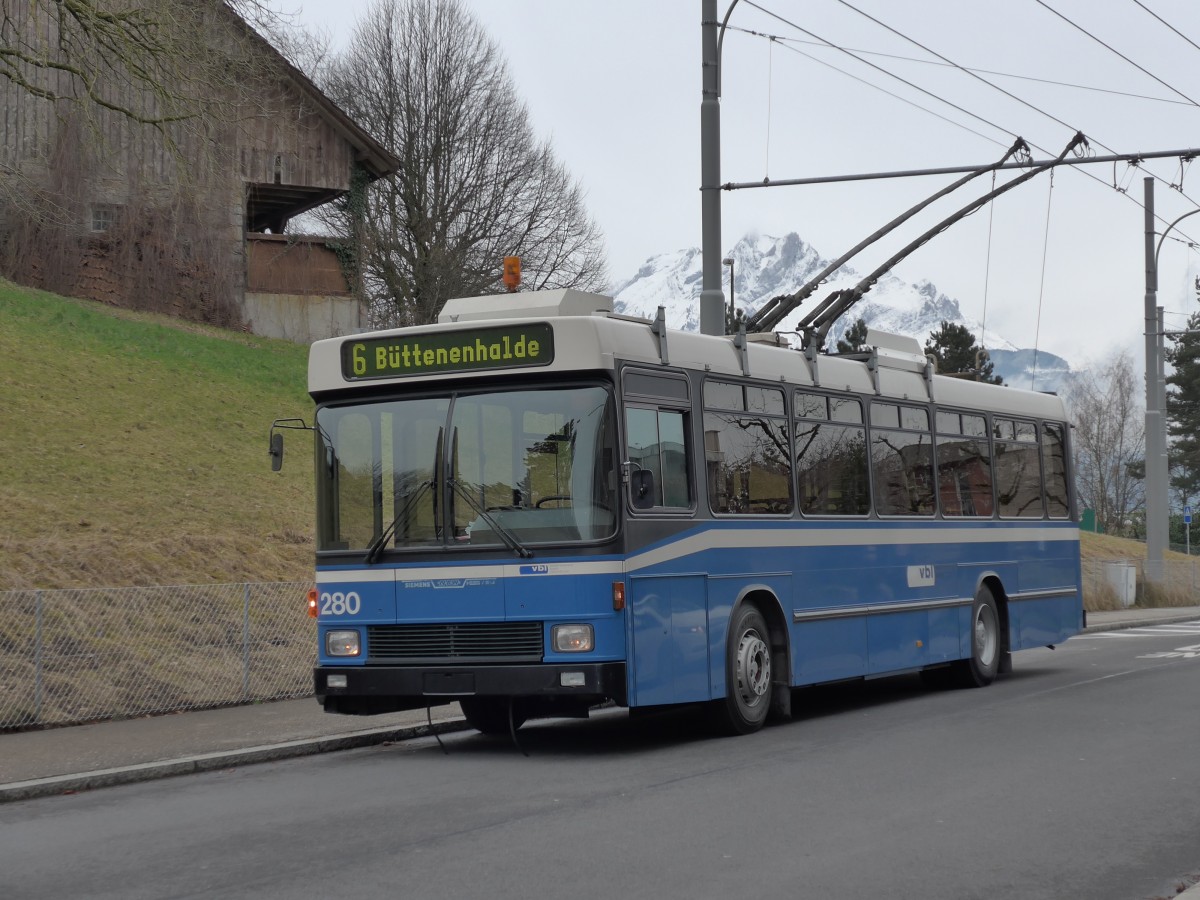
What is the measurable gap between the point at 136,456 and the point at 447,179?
79.6 ft

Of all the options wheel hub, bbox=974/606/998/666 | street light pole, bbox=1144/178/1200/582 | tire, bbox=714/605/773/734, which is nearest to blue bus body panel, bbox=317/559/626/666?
tire, bbox=714/605/773/734

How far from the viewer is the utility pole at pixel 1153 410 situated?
32.9 m

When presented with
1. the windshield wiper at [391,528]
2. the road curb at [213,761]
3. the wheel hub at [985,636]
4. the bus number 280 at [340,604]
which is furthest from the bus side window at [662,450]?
the wheel hub at [985,636]

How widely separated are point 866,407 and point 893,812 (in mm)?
6713

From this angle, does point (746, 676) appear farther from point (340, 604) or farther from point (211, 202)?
point (211, 202)

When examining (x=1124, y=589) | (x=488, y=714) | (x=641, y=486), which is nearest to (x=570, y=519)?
(x=641, y=486)

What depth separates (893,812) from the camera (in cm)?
870

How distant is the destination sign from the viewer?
446 inches

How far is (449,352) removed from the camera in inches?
457

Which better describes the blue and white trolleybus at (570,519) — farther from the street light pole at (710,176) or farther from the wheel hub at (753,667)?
the street light pole at (710,176)

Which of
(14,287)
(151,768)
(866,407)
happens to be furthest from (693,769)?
(14,287)

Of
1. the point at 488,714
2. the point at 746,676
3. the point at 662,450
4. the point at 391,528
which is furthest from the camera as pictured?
the point at 488,714

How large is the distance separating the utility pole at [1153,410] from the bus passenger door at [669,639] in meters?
23.1

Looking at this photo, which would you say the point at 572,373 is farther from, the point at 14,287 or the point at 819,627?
the point at 14,287
